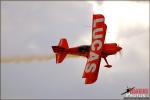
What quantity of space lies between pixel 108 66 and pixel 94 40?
17.5ft

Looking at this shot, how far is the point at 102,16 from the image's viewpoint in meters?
90.8

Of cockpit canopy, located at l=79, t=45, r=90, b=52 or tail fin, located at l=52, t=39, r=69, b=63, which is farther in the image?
tail fin, located at l=52, t=39, r=69, b=63

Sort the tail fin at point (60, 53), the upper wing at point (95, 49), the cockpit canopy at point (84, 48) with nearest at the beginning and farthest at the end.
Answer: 1. the upper wing at point (95, 49)
2. the cockpit canopy at point (84, 48)
3. the tail fin at point (60, 53)

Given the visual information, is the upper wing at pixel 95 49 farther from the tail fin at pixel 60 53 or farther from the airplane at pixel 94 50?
the tail fin at pixel 60 53

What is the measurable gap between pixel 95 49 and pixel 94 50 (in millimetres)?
207

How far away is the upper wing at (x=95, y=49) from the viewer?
→ 85.2 m

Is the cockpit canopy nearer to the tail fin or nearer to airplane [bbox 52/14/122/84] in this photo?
airplane [bbox 52/14/122/84]

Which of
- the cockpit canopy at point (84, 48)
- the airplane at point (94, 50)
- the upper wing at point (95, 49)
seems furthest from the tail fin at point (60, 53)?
the upper wing at point (95, 49)

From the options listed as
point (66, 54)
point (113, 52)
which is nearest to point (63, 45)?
point (66, 54)

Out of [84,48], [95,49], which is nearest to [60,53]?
[84,48]

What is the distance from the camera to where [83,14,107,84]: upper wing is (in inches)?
3353

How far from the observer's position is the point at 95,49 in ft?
287

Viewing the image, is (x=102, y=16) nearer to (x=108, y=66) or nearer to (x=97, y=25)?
(x=97, y=25)

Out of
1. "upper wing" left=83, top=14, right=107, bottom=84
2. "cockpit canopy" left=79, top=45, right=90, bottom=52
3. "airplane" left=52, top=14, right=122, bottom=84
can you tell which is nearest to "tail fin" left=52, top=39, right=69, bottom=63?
"airplane" left=52, top=14, right=122, bottom=84
